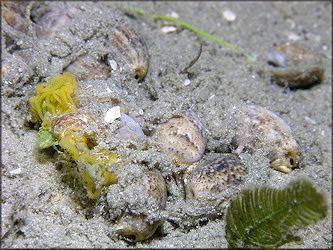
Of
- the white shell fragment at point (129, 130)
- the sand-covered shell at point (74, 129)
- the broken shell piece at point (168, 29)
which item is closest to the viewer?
the sand-covered shell at point (74, 129)

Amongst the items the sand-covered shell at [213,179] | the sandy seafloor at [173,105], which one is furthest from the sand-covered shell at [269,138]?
the sand-covered shell at [213,179]

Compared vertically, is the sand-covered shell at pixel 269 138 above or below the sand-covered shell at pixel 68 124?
below

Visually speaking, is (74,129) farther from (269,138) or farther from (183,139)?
(269,138)

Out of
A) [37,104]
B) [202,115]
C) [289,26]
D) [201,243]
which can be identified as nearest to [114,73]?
[37,104]

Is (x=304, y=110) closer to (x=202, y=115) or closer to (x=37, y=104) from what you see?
(x=202, y=115)

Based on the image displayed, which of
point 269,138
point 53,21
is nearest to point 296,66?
point 269,138

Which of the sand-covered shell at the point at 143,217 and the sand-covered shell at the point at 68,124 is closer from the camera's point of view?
the sand-covered shell at the point at 143,217

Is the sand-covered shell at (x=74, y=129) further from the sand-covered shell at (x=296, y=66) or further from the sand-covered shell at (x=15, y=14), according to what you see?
the sand-covered shell at (x=296, y=66)
